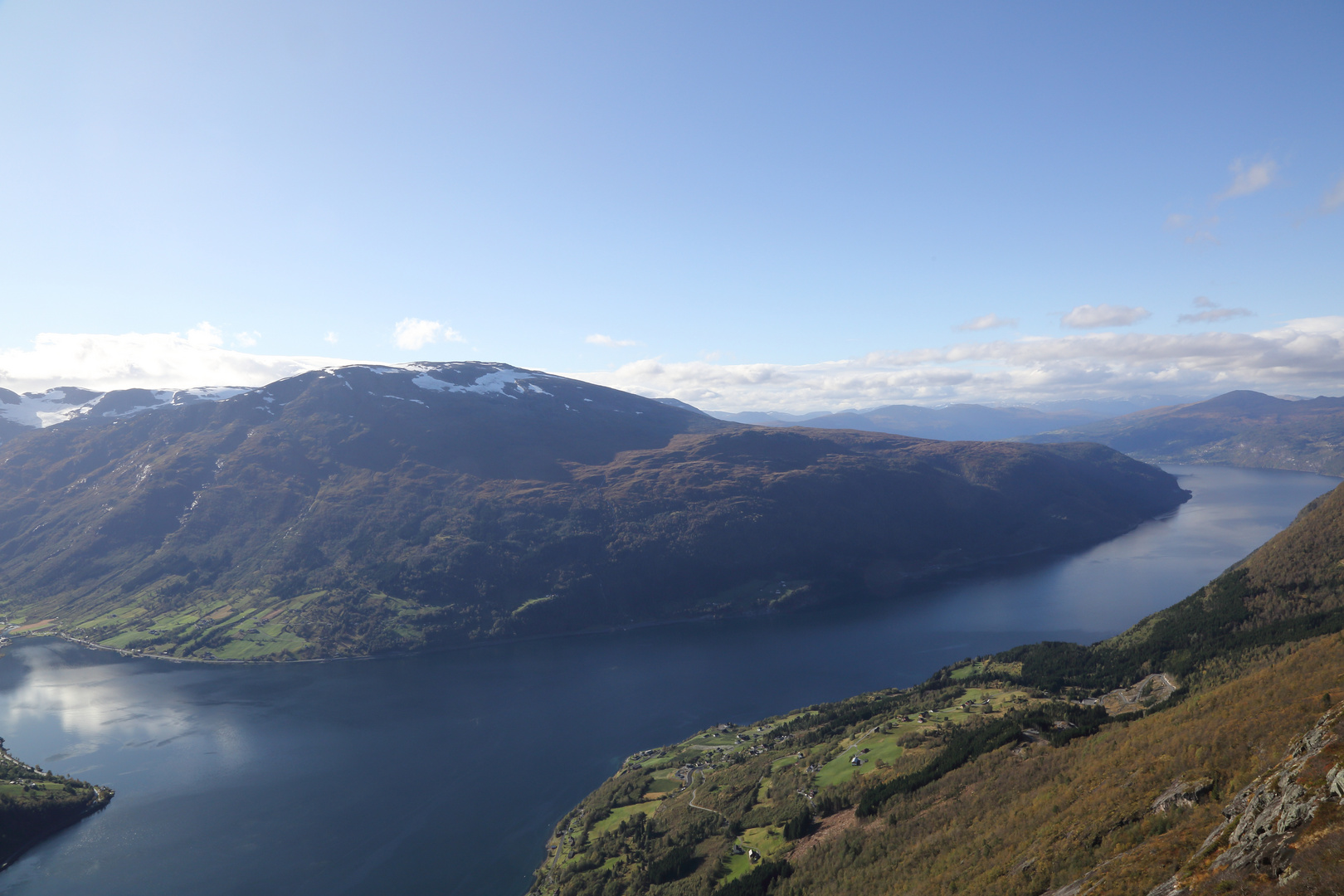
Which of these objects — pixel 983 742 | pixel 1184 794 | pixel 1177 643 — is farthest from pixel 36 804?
pixel 1177 643

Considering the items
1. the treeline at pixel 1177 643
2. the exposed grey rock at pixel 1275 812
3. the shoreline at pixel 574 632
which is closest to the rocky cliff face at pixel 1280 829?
the exposed grey rock at pixel 1275 812

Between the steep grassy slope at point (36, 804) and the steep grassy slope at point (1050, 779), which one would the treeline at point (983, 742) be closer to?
the steep grassy slope at point (1050, 779)

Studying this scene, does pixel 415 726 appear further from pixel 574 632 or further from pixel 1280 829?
pixel 1280 829

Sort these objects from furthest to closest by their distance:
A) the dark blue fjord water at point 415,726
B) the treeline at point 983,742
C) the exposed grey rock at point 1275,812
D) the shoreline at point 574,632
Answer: the shoreline at point 574,632
the dark blue fjord water at point 415,726
the treeline at point 983,742
the exposed grey rock at point 1275,812

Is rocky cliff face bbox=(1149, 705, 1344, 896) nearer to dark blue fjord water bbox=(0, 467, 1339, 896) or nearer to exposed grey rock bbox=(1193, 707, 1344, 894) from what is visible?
exposed grey rock bbox=(1193, 707, 1344, 894)

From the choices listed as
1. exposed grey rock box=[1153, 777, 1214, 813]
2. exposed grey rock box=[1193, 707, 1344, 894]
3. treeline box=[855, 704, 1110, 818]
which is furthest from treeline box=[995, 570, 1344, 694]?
exposed grey rock box=[1193, 707, 1344, 894]

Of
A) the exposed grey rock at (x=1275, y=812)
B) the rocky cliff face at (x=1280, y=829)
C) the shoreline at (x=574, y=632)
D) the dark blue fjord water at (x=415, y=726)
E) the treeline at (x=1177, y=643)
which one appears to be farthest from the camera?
the shoreline at (x=574, y=632)
